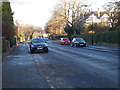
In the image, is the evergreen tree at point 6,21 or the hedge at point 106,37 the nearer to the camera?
the evergreen tree at point 6,21

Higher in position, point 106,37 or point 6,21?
point 6,21

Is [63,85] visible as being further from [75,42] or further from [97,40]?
[97,40]

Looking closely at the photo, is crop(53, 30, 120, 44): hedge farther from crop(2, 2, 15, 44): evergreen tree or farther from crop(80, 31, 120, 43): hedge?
crop(2, 2, 15, 44): evergreen tree

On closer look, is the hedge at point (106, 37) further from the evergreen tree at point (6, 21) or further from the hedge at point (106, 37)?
the evergreen tree at point (6, 21)

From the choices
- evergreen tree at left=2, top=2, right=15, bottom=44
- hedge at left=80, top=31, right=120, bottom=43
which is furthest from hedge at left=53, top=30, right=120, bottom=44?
evergreen tree at left=2, top=2, right=15, bottom=44

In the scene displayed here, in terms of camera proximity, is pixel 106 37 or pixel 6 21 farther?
pixel 106 37

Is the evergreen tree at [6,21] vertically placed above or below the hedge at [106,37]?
above

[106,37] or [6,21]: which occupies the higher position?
[6,21]

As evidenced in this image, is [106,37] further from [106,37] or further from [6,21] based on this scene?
[6,21]

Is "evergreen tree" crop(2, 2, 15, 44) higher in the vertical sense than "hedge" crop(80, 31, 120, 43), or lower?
higher

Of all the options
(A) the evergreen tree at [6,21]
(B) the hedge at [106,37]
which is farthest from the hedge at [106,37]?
(A) the evergreen tree at [6,21]

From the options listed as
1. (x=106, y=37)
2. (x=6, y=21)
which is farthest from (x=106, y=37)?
(x=6, y=21)

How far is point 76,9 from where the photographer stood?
2299 inches

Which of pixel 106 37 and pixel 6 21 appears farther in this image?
pixel 106 37
